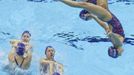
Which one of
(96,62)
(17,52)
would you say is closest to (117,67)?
(96,62)

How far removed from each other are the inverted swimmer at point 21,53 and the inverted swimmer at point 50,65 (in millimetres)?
90

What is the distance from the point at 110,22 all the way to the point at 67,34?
280 mm

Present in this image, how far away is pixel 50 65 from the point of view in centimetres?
339

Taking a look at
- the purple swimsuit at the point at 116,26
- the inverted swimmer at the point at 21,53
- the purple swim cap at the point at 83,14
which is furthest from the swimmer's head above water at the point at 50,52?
the purple swimsuit at the point at 116,26

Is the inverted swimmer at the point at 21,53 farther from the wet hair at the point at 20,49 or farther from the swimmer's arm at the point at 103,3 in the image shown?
the swimmer's arm at the point at 103,3

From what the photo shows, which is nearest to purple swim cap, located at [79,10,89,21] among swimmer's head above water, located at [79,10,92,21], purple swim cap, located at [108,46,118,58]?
swimmer's head above water, located at [79,10,92,21]

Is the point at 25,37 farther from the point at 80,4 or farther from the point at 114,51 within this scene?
the point at 114,51

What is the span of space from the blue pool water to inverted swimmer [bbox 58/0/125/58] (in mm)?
36

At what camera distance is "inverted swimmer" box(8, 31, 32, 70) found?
3.40 meters

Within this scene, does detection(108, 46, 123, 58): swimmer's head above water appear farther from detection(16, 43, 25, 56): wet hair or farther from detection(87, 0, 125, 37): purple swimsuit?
detection(16, 43, 25, 56): wet hair

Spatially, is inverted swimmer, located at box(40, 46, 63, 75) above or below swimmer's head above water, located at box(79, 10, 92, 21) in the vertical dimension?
below

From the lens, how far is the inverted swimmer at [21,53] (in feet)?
11.1

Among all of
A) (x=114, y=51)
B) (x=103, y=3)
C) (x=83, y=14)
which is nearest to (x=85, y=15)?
(x=83, y=14)

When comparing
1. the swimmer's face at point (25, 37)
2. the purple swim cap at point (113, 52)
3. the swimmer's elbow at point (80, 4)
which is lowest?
the purple swim cap at point (113, 52)
